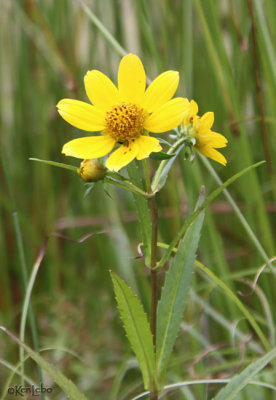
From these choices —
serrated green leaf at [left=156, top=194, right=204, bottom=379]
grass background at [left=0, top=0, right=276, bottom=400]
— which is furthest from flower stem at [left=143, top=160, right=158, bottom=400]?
grass background at [left=0, top=0, right=276, bottom=400]

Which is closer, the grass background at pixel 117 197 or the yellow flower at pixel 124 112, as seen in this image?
the yellow flower at pixel 124 112

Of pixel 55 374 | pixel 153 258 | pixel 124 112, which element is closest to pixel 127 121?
pixel 124 112

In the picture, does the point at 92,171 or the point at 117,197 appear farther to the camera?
the point at 117,197

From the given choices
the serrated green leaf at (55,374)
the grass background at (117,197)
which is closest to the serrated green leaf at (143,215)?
the serrated green leaf at (55,374)

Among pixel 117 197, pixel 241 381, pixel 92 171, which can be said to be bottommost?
pixel 241 381

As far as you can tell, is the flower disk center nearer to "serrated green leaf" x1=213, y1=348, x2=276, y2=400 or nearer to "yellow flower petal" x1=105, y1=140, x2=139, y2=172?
"yellow flower petal" x1=105, y1=140, x2=139, y2=172

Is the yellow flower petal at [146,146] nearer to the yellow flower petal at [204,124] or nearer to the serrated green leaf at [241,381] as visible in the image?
the yellow flower petal at [204,124]

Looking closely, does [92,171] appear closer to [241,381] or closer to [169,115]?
A: [169,115]
